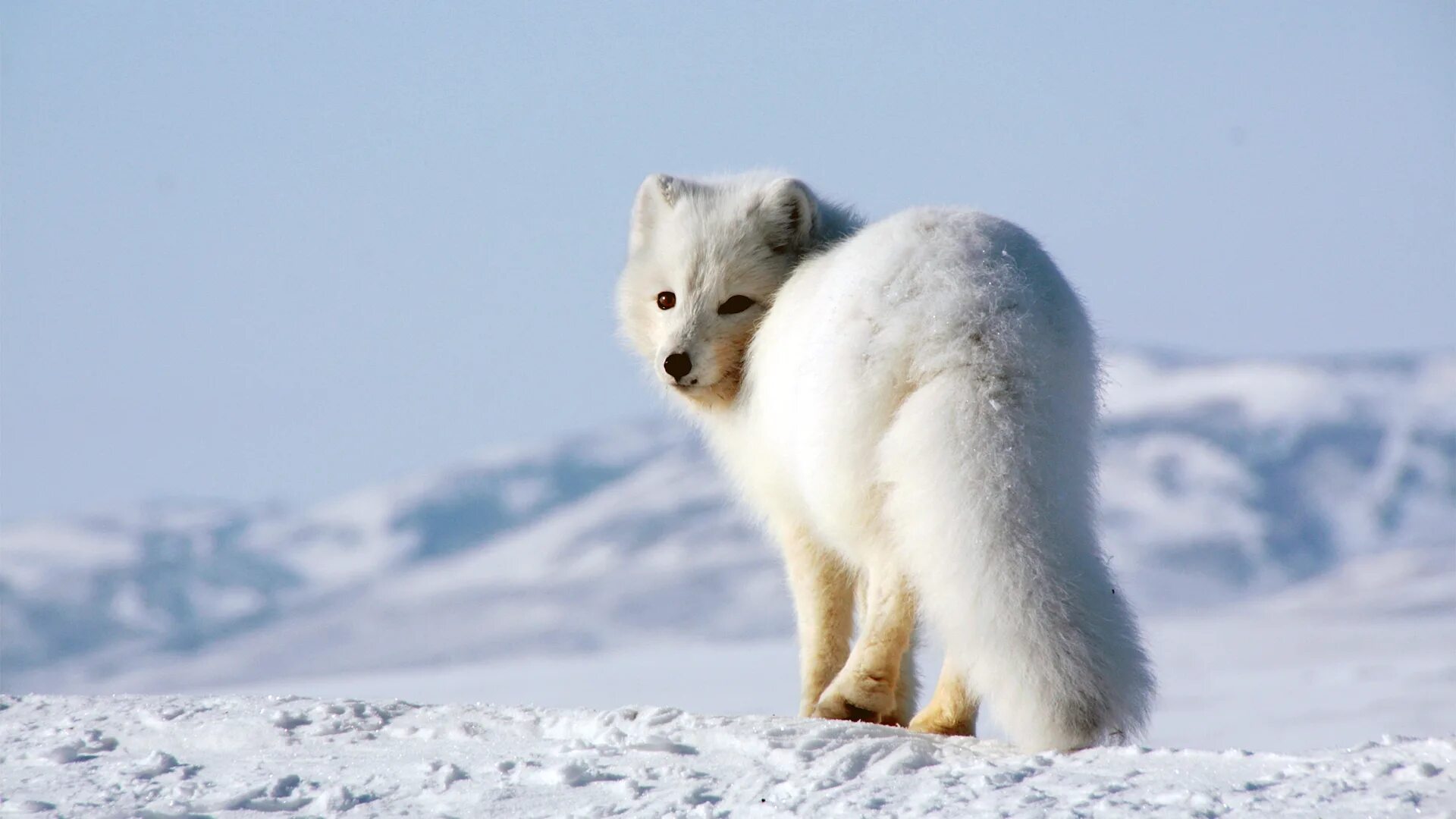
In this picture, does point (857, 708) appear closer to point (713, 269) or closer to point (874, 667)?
point (874, 667)

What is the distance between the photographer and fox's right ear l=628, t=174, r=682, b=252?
5.95 metres

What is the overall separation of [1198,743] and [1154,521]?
81866 mm

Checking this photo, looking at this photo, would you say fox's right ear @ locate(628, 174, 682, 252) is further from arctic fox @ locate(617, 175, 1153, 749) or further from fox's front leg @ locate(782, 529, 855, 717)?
fox's front leg @ locate(782, 529, 855, 717)

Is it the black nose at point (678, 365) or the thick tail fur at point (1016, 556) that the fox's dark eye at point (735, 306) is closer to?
the black nose at point (678, 365)

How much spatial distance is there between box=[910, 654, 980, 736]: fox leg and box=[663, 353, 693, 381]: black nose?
49.5 inches

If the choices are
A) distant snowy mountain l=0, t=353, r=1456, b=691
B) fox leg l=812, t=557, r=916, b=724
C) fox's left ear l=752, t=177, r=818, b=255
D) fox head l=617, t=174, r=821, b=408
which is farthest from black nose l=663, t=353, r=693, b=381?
distant snowy mountain l=0, t=353, r=1456, b=691

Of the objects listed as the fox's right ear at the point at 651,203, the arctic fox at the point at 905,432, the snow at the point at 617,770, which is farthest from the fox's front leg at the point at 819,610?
the fox's right ear at the point at 651,203

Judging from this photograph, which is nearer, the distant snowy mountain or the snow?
the snow

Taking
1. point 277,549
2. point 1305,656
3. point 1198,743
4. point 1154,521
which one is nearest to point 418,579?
point 277,549

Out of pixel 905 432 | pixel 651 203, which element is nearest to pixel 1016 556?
pixel 905 432

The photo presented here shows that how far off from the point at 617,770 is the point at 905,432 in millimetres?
1098

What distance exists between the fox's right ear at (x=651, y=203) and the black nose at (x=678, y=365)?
0.73 m

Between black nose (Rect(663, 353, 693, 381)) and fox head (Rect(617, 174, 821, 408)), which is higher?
fox head (Rect(617, 174, 821, 408))

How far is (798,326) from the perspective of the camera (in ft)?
16.0
